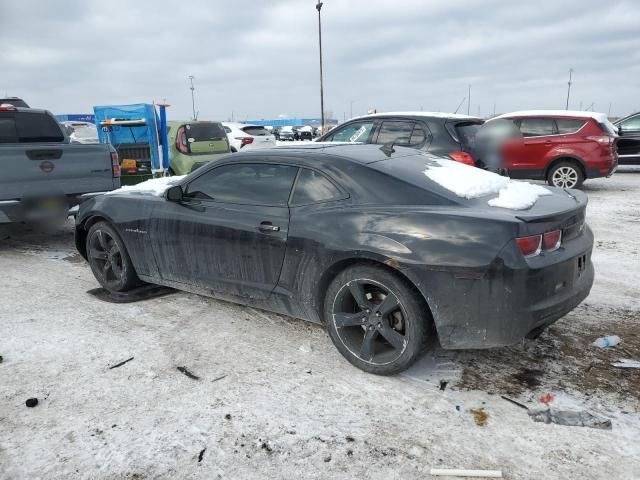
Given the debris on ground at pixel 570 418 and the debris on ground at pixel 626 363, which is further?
the debris on ground at pixel 626 363

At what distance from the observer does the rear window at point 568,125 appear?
1002 cm

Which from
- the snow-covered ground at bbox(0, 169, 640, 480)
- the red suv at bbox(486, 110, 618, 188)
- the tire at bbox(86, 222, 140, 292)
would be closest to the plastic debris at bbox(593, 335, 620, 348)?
the snow-covered ground at bbox(0, 169, 640, 480)

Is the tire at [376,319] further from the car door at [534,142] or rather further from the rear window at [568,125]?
the rear window at [568,125]

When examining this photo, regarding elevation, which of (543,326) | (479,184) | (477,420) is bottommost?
(477,420)

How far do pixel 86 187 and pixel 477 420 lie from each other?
5.52 metres

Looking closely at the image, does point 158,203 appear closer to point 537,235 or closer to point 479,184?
point 479,184

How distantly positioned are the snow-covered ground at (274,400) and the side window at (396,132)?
3.61 meters

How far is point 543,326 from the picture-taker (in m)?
2.89

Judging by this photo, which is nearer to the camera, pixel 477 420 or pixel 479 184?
pixel 477 420

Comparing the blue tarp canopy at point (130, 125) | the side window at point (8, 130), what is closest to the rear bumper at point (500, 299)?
the side window at point (8, 130)

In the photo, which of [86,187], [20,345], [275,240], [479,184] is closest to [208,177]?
[275,240]

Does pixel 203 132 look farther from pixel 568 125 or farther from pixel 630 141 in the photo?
pixel 630 141

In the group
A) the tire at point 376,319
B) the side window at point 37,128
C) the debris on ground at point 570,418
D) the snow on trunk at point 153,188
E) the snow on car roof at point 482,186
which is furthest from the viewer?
the side window at point 37,128

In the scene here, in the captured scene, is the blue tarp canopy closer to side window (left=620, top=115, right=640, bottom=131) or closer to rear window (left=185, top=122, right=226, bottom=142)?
rear window (left=185, top=122, right=226, bottom=142)
